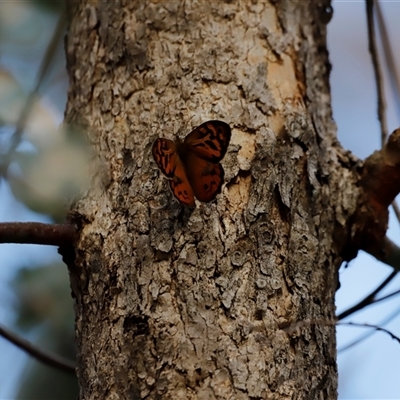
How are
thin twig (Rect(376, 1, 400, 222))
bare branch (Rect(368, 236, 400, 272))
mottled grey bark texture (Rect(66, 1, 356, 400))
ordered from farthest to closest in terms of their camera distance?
thin twig (Rect(376, 1, 400, 222))
bare branch (Rect(368, 236, 400, 272))
mottled grey bark texture (Rect(66, 1, 356, 400))

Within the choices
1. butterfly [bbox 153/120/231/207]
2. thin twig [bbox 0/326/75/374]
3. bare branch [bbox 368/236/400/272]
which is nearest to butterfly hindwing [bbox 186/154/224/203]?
butterfly [bbox 153/120/231/207]

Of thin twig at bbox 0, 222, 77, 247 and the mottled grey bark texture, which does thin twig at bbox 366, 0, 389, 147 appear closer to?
the mottled grey bark texture

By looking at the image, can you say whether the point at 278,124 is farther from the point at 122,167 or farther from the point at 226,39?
the point at 122,167

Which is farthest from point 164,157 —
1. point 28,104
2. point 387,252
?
point 28,104

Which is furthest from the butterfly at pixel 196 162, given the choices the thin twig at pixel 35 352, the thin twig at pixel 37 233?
the thin twig at pixel 35 352

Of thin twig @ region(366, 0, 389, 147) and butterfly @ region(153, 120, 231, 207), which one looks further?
thin twig @ region(366, 0, 389, 147)

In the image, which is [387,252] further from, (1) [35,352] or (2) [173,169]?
(1) [35,352]

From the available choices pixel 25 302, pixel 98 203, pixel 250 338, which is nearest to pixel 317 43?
pixel 98 203
